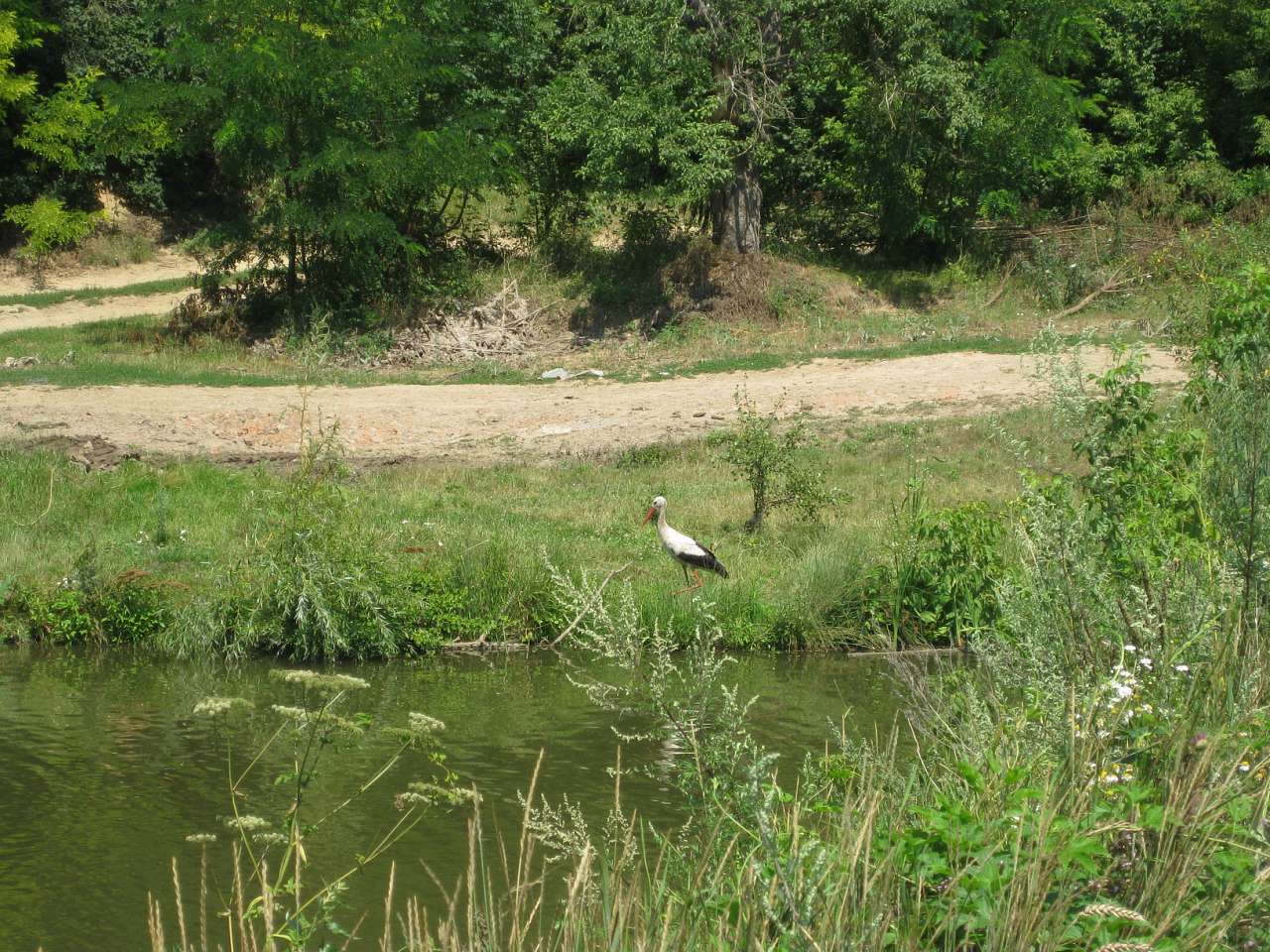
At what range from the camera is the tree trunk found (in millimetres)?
26297

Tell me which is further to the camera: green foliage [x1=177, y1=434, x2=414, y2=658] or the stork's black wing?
the stork's black wing

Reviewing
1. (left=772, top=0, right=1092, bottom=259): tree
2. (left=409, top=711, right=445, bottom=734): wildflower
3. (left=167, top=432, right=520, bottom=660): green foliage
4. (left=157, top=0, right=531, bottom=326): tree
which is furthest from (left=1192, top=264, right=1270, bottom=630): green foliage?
(left=157, top=0, right=531, bottom=326): tree

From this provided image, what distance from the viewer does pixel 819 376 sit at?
21781mm

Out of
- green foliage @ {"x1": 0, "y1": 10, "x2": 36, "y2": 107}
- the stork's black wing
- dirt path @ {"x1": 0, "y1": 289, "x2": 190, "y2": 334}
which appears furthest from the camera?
green foliage @ {"x1": 0, "y1": 10, "x2": 36, "y2": 107}

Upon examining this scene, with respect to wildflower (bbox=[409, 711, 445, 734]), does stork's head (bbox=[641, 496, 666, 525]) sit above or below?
below

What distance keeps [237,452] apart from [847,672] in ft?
29.4

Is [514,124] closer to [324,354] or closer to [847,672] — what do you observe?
[324,354]

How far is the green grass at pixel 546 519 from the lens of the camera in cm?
1302

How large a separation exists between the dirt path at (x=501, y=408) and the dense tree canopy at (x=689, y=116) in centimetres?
413

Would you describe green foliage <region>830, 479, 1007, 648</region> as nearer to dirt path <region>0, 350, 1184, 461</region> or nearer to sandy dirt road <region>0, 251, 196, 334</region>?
dirt path <region>0, 350, 1184, 461</region>

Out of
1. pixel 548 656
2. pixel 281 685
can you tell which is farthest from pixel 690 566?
pixel 281 685

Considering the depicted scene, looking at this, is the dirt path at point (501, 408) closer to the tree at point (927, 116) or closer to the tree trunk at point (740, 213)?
the tree trunk at point (740, 213)

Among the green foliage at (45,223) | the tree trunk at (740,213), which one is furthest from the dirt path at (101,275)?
the tree trunk at (740,213)

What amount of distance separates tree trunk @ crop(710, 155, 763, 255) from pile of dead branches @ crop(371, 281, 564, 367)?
362 centimetres
